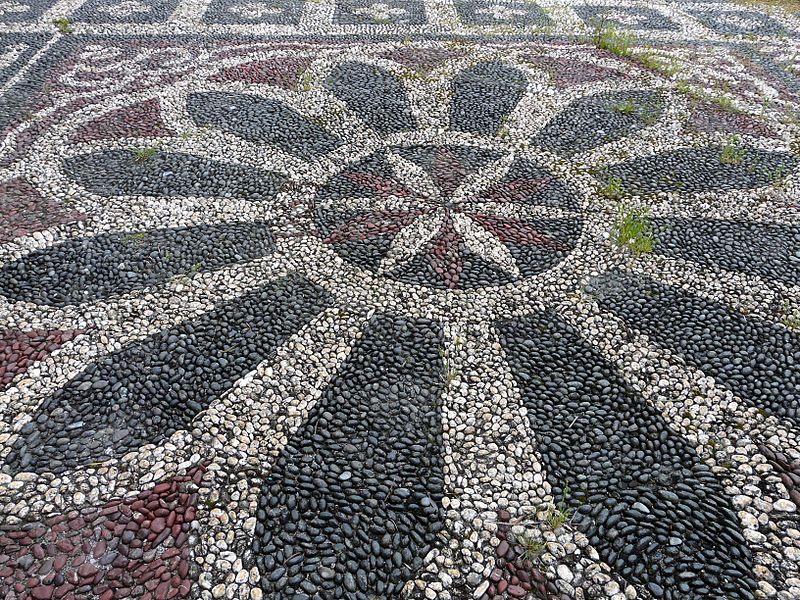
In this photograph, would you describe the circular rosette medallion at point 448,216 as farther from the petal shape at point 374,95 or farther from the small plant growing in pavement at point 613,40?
the small plant growing in pavement at point 613,40

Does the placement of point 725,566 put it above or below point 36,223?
below

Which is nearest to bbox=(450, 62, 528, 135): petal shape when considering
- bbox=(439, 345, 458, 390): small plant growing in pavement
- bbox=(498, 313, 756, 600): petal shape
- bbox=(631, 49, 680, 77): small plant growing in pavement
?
bbox=(631, 49, 680, 77): small plant growing in pavement

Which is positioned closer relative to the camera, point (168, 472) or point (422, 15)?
point (168, 472)

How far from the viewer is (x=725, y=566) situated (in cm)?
523

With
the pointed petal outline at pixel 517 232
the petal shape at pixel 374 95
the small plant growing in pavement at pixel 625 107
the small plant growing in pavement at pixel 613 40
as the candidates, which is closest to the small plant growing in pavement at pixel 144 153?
the petal shape at pixel 374 95

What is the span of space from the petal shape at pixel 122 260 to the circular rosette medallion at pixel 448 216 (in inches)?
51.8

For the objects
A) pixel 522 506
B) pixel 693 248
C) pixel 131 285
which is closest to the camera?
pixel 522 506

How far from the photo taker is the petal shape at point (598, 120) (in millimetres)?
11320

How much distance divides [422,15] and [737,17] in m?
9.47

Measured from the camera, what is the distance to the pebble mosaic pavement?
17.6 feet

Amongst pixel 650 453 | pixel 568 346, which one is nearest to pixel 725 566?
pixel 650 453

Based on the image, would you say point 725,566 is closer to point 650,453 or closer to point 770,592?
point 770,592

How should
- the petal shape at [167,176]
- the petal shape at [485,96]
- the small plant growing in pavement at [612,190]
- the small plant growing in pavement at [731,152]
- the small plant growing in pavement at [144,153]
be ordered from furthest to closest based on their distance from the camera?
the petal shape at [485,96] → the small plant growing in pavement at [731,152] → the small plant growing in pavement at [144,153] → the small plant growing in pavement at [612,190] → the petal shape at [167,176]

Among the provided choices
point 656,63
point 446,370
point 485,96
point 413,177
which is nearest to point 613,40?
point 656,63
